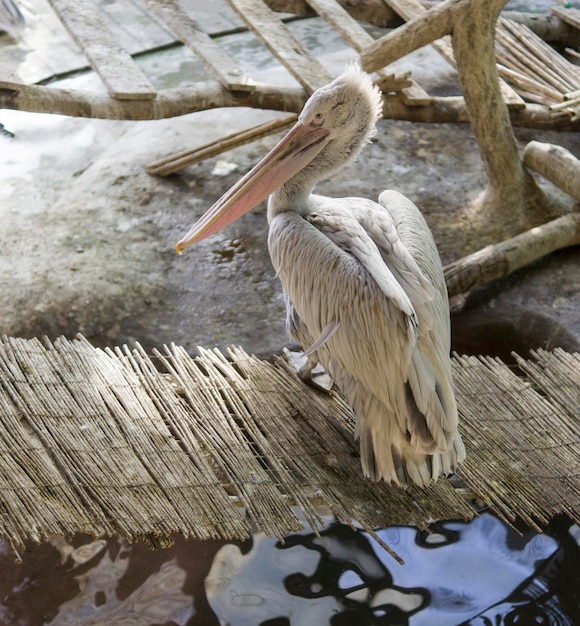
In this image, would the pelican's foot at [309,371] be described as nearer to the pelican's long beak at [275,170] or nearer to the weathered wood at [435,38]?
the pelican's long beak at [275,170]

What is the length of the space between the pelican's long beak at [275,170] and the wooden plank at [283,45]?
1.29m

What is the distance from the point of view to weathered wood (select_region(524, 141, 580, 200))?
14.0 ft

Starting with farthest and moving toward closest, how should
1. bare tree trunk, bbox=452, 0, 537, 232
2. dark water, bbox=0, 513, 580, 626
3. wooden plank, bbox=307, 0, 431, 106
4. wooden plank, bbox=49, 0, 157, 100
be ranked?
wooden plank, bbox=307, 0, 431, 106 → bare tree trunk, bbox=452, 0, 537, 232 → wooden plank, bbox=49, 0, 157, 100 → dark water, bbox=0, 513, 580, 626

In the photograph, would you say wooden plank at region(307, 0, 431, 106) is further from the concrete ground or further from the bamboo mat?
the bamboo mat

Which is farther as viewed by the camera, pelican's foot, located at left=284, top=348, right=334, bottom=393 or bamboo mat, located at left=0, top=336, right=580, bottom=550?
pelican's foot, located at left=284, top=348, right=334, bottom=393

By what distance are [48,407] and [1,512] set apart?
1.79ft

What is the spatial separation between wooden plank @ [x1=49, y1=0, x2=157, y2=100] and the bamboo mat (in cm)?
135

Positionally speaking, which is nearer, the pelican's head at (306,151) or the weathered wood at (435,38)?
the pelican's head at (306,151)

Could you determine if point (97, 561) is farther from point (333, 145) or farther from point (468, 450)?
point (333, 145)

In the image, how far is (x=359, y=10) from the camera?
18.1ft

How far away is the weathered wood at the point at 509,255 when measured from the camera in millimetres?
3963

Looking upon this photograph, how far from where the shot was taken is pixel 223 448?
2828mm

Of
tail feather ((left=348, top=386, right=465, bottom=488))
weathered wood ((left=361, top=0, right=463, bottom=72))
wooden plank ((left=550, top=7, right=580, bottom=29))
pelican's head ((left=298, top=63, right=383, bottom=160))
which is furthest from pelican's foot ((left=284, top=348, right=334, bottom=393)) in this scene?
wooden plank ((left=550, top=7, right=580, bottom=29))

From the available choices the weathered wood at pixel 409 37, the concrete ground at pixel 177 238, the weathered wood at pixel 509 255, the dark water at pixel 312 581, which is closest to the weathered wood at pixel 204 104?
the concrete ground at pixel 177 238
